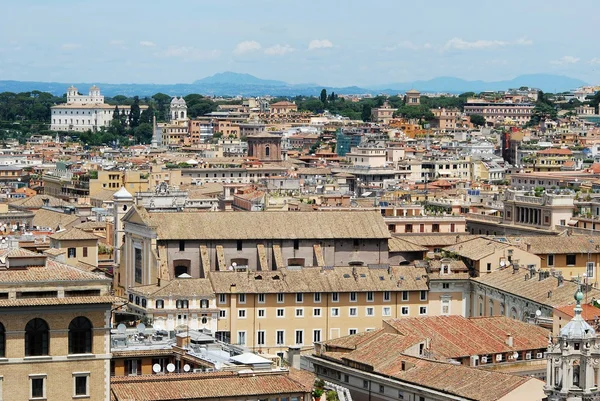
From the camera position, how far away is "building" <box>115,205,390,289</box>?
70812 millimetres

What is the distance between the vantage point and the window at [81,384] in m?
35.6

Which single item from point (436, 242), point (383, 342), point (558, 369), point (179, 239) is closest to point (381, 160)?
point (436, 242)

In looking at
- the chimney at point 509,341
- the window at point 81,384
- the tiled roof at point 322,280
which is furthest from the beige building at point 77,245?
the window at point 81,384

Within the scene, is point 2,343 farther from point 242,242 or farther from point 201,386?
point 242,242

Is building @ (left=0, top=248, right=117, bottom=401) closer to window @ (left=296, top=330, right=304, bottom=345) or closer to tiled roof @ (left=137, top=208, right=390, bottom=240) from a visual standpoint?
window @ (left=296, top=330, right=304, bottom=345)

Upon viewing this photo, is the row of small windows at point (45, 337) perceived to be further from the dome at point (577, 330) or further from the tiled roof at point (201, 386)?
the dome at point (577, 330)

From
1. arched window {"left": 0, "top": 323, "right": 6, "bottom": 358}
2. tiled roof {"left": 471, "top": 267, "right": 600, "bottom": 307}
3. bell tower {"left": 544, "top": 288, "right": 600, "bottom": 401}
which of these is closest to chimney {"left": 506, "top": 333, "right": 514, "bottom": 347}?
tiled roof {"left": 471, "top": 267, "right": 600, "bottom": 307}

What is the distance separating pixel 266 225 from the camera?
2862 inches

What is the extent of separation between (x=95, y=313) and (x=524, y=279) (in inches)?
1228

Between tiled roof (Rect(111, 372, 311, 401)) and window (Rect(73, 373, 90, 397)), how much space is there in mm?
2628

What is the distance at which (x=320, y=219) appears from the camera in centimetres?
7400

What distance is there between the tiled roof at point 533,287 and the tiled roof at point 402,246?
660 centimetres

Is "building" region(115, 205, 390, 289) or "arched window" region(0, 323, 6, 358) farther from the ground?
"arched window" region(0, 323, 6, 358)

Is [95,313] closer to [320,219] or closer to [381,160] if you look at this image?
[320,219]
